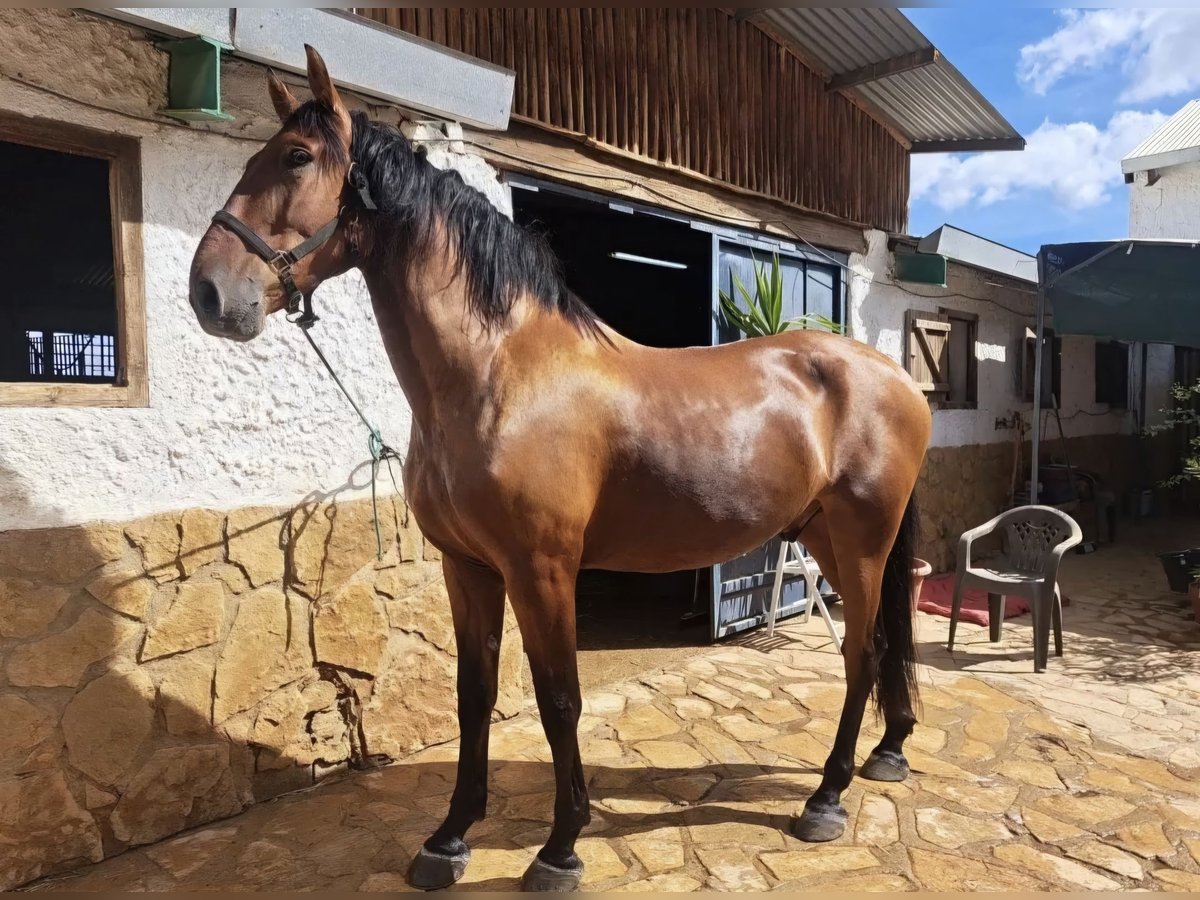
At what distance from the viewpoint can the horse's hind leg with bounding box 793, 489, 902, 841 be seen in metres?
2.65

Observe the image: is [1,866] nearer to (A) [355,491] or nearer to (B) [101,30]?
(A) [355,491]

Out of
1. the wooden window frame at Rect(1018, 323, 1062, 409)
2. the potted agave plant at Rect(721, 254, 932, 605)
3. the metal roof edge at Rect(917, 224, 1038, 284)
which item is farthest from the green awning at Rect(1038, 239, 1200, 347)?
the potted agave plant at Rect(721, 254, 932, 605)

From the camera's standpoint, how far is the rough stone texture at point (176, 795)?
8.36ft

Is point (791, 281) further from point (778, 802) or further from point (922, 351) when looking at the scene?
point (778, 802)

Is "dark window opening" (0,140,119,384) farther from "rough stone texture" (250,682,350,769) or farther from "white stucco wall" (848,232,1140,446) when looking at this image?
"white stucco wall" (848,232,1140,446)

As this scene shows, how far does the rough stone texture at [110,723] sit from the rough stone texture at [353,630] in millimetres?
628

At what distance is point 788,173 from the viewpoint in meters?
5.41

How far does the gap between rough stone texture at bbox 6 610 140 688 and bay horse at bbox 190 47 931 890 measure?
1165mm

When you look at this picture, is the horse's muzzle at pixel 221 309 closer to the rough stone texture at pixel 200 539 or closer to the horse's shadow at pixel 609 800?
the rough stone texture at pixel 200 539

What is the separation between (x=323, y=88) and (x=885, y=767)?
9.90ft

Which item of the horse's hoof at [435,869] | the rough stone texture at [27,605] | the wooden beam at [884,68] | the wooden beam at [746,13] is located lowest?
the horse's hoof at [435,869]

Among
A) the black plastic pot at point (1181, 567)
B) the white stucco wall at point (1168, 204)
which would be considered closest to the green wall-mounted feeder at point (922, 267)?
the black plastic pot at point (1181, 567)

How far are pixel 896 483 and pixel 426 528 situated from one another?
5.52 ft

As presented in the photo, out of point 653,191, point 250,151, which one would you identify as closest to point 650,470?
point 250,151
